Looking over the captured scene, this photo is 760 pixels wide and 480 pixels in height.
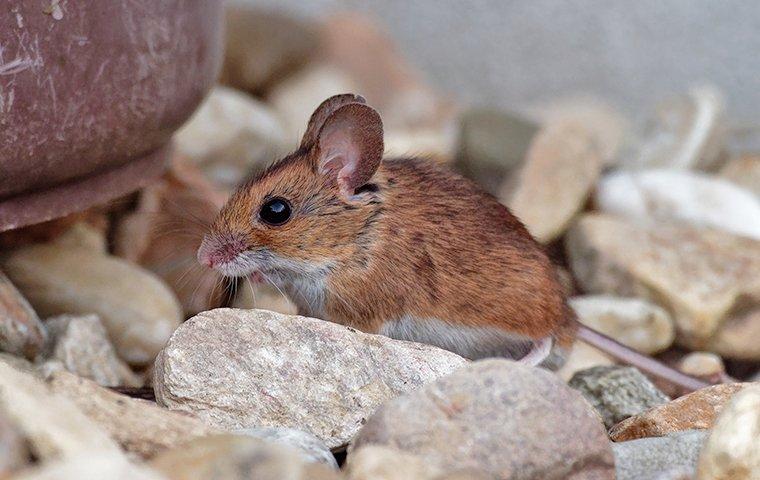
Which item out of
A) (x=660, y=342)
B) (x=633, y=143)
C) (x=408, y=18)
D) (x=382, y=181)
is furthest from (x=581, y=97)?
(x=382, y=181)

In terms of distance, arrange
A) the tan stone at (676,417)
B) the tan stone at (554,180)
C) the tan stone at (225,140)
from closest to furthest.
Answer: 1. the tan stone at (676,417)
2. the tan stone at (554,180)
3. the tan stone at (225,140)

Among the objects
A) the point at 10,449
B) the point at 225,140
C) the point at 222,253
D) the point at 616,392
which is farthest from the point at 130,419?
the point at 225,140

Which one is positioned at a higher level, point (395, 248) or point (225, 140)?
point (395, 248)

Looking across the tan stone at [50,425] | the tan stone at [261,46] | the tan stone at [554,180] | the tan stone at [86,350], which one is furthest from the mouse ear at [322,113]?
the tan stone at [261,46]

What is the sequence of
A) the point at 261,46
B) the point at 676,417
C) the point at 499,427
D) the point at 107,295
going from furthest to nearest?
the point at 261,46 < the point at 107,295 < the point at 676,417 < the point at 499,427

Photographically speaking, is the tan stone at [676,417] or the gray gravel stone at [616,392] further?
the gray gravel stone at [616,392]

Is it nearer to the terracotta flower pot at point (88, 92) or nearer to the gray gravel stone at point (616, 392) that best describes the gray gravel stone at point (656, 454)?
the gray gravel stone at point (616, 392)

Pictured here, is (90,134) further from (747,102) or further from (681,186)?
(747,102)

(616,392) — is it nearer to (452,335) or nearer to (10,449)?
(452,335)
